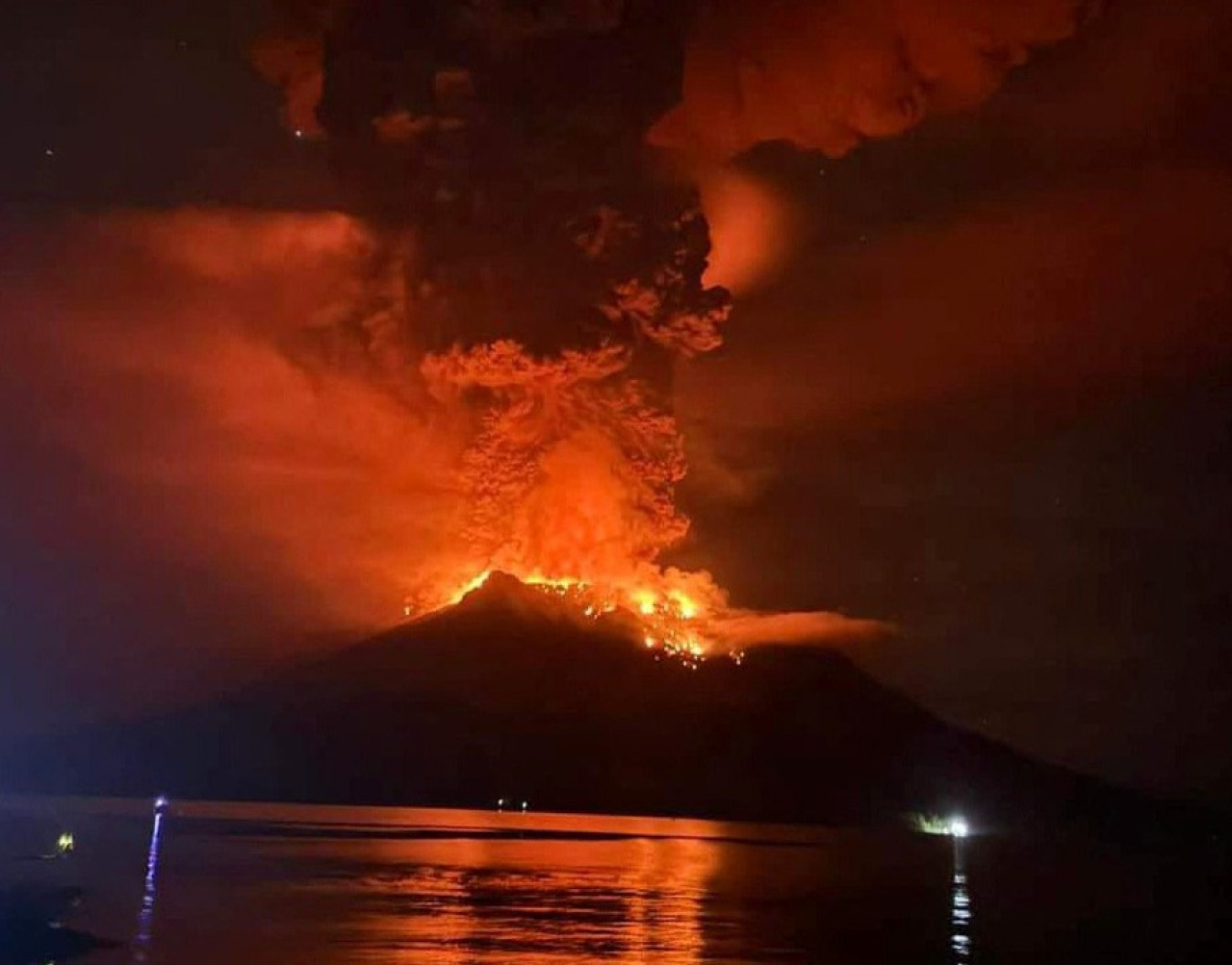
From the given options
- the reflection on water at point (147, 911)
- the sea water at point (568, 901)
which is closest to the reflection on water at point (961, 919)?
the sea water at point (568, 901)

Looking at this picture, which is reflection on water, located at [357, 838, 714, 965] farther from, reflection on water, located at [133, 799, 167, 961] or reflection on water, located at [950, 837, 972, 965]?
reflection on water, located at [950, 837, 972, 965]

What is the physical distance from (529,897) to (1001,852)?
350 feet

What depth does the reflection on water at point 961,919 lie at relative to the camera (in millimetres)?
46975

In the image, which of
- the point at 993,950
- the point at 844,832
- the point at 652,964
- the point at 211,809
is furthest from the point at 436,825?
the point at 652,964

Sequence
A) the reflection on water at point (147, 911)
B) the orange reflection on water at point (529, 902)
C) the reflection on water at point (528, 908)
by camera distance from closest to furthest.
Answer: the reflection on water at point (147, 911)
the reflection on water at point (528, 908)
the orange reflection on water at point (529, 902)

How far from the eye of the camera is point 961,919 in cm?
6144

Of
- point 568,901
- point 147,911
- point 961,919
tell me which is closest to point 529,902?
point 568,901

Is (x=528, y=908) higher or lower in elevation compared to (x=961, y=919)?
lower

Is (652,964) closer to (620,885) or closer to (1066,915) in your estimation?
(620,885)

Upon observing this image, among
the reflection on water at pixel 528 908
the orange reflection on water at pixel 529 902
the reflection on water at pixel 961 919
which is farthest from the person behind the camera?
the reflection on water at pixel 961 919

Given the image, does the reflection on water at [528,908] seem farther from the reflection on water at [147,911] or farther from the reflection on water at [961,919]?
the reflection on water at [961,919]

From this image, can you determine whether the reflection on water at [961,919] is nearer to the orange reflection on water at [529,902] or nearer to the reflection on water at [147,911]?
the orange reflection on water at [529,902]

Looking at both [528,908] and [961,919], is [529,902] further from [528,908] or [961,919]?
[961,919]

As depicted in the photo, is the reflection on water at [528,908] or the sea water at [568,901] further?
the sea water at [568,901]
